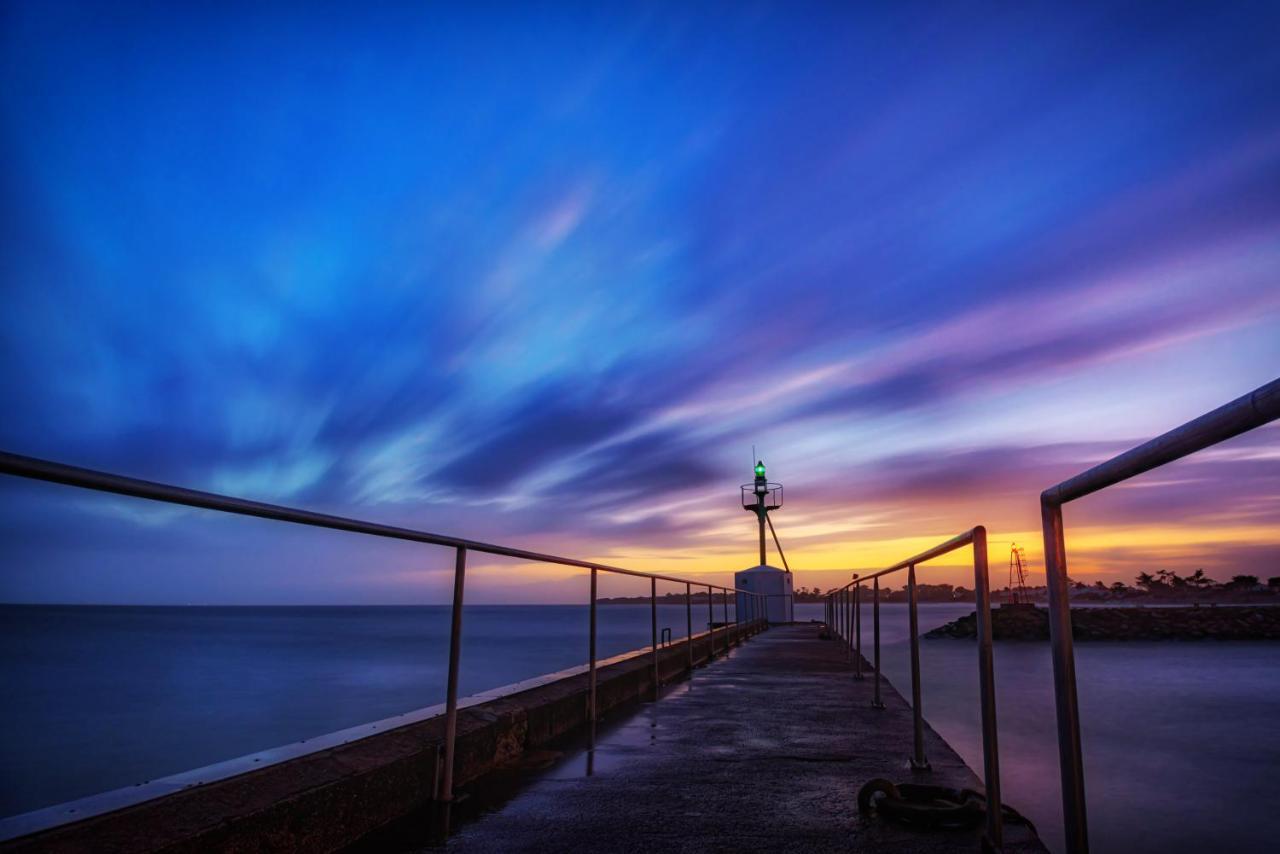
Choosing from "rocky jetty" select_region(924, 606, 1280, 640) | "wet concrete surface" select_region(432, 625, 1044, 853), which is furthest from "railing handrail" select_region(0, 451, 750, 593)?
"rocky jetty" select_region(924, 606, 1280, 640)

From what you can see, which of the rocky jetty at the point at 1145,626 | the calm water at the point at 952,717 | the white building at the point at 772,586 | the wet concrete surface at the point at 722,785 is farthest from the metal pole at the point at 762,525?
the wet concrete surface at the point at 722,785

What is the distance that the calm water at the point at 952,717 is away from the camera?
23.0 feet

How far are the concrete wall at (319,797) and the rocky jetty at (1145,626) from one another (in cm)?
4201

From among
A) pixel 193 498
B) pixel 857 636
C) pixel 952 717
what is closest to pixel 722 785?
pixel 193 498

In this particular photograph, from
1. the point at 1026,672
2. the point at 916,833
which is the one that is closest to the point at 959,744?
the point at 916,833

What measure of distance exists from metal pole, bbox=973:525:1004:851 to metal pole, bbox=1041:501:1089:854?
385mm

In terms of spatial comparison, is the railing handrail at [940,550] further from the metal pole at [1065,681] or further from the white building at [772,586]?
the white building at [772,586]

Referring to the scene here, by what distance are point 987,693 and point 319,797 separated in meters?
2.09

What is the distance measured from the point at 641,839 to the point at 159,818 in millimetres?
1382

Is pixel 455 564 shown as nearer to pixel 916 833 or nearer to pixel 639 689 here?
pixel 916 833

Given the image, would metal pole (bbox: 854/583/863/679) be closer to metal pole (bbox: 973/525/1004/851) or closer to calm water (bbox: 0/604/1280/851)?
calm water (bbox: 0/604/1280/851)

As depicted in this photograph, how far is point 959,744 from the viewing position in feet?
30.9

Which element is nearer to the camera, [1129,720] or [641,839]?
[641,839]

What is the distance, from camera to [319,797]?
2.23 metres
